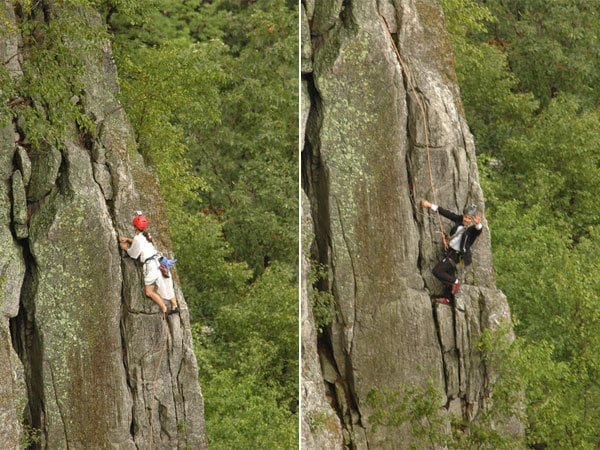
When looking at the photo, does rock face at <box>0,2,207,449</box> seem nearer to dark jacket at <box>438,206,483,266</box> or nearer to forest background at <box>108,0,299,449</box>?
forest background at <box>108,0,299,449</box>

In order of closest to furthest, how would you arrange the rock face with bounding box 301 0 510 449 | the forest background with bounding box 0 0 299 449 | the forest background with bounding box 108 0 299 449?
1. the rock face with bounding box 301 0 510 449
2. the forest background with bounding box 0 0 299 449
3. the forest background with bounding box 108 0 299 449

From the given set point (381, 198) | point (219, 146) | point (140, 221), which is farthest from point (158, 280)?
point (219, 146)

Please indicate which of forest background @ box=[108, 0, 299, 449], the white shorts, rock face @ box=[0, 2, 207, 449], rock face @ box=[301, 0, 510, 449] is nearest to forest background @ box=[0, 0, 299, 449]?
forest background @ box=[108, 0, 299, 449]

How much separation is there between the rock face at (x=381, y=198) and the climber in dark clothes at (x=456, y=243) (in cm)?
10

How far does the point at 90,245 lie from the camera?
50.4ft

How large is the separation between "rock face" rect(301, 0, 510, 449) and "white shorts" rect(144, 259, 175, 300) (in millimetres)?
2173

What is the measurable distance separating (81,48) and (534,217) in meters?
7.05

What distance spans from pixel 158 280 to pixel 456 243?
128 inches

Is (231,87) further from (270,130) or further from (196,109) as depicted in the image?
(196,109)

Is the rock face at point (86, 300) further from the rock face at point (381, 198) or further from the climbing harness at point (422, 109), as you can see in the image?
the climbing harness at point (422, 109)

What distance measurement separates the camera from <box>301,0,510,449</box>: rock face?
13.8m

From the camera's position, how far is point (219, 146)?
2588 centimetres

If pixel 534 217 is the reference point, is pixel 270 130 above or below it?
above

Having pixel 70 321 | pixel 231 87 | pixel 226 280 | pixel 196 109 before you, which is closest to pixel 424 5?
pixel 70 321
